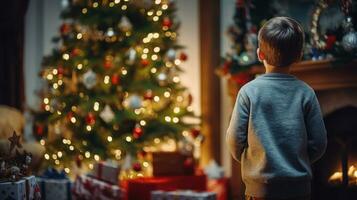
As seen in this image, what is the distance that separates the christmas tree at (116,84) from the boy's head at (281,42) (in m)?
2.43

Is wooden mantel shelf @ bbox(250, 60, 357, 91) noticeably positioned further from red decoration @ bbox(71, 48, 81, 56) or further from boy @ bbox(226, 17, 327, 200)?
red decoration @ bbox(71, 48, 81, 56)

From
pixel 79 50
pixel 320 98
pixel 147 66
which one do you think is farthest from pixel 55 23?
pixel 320 98

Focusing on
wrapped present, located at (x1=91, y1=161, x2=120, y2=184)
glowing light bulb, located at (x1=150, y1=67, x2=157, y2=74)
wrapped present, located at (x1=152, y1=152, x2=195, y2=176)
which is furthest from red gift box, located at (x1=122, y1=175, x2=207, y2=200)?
glowing light bulb, located at (x1=150, y1=67, x2=157, y2=74)

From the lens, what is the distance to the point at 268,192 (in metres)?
2.13

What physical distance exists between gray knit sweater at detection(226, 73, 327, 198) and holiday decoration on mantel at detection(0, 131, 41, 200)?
1319 mm

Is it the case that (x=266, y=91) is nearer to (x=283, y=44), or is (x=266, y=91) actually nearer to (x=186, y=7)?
(x=283, y=44)

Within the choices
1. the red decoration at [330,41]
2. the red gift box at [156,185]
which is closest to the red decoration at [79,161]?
the red gift box at [156,185]

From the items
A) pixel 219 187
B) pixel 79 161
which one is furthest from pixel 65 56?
pixel 219 187

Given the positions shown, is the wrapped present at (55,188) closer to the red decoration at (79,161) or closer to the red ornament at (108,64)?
the red decoration at (79,161)

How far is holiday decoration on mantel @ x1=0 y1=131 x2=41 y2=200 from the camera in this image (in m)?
2.90

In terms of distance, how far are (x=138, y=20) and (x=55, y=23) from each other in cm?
153

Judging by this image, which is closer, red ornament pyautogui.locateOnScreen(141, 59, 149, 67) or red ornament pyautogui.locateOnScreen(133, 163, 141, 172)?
red ornament pyautogui.locateOnScreen(133, 163, 141, 172)

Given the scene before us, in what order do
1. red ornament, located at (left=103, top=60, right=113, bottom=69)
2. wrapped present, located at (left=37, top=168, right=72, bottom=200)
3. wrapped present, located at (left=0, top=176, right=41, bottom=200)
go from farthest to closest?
red ornament, located at (left=103, top=60, right=113, bottom=69), wrapped present, located at (left=37, top=168, right=72, bottom=200), wrapped present, located at (left=0, top=176, right=41, bottom=200)

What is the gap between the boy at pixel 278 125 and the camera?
2.11 meters
